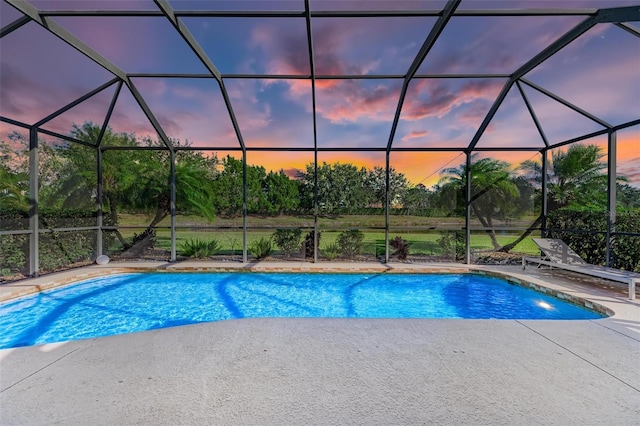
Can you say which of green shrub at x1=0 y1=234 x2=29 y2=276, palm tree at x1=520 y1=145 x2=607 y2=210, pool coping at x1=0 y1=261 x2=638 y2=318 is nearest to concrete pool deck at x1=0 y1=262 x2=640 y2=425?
pool coping at x1=0 y1=261 x2=638 y2=318

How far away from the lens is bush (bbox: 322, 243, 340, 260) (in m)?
8.06

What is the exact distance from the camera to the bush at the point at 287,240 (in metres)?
8.30

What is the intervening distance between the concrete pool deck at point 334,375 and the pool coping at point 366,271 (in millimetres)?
1443

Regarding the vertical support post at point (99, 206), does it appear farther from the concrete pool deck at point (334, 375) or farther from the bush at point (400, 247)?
the bush at point (400, 247)

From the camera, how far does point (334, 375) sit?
217cm

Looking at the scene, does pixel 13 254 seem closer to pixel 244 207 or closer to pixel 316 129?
pixel 244 207

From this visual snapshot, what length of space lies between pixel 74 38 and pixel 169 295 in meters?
4.84

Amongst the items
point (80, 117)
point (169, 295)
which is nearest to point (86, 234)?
point (80, 117)

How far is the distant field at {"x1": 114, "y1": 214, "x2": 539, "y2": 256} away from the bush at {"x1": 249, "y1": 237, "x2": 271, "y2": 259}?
0.19 meters

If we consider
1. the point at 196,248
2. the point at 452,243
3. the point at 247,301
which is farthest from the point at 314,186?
the point at 452,243

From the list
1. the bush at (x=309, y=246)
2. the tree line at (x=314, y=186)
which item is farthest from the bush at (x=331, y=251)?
the tree line at (x=314, y=186)

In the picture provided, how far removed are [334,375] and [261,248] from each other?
20.3 feet

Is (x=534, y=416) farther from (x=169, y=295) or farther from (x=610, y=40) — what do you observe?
(x=610, y=40)

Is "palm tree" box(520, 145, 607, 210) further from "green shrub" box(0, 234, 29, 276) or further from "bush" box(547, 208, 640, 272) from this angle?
"green shrub" box(0, 234, 29, 276)
